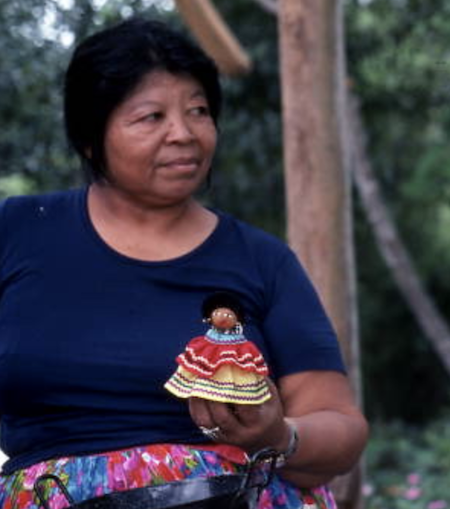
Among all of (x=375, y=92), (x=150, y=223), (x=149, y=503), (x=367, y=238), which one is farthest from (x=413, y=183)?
(x=149, y=503)

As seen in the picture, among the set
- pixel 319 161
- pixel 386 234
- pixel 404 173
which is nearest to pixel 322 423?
pixel 319 161

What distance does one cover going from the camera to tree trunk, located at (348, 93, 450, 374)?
30.8 ft

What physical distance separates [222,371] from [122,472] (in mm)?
402

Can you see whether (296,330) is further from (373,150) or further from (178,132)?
(373,150)

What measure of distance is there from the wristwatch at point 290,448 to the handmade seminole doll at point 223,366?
0.24 metres

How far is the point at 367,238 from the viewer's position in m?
11.4

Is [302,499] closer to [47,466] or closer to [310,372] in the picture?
[310,372]

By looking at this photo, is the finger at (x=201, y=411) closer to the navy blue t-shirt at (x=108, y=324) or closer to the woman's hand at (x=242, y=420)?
the woman's hand at (x=242, y=420)

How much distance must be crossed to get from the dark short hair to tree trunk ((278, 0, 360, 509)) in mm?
1558

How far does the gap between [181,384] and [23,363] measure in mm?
459

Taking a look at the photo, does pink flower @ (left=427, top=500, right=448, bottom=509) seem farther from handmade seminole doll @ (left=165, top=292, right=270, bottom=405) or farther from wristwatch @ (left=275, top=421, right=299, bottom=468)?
handmade seminole doll @ (left=165, top=292, right=270, bottom=405)

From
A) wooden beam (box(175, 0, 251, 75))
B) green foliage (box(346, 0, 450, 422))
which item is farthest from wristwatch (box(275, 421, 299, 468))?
green foliage (box(346, 0, 450, 422))

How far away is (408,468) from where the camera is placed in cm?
881

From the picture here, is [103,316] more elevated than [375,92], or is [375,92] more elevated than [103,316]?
[103,316]
